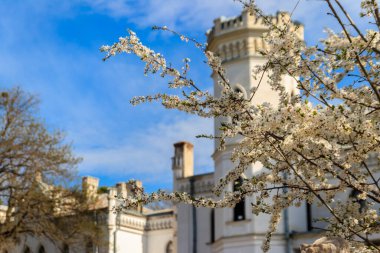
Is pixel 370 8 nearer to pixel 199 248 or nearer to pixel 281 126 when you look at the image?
pixel 281 126

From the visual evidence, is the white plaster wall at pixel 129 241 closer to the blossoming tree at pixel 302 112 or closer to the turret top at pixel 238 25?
the turret top at pixel 238 25

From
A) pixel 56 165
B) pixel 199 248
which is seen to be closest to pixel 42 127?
pixel 56 165

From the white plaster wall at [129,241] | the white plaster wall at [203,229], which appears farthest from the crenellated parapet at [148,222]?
the white plaster wall at [203,229]

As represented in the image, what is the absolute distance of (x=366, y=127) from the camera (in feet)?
23.9

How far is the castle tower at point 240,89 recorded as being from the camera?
25922mm

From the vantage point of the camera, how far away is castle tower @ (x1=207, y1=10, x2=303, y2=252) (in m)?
25.9

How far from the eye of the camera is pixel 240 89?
2730 cm

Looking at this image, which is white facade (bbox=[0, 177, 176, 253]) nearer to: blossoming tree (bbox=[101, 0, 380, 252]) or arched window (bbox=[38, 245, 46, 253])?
arched window (bbox=[38, 245, 46, 253])

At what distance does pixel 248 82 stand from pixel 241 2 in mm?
19621

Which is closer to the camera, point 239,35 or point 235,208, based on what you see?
point 235,208

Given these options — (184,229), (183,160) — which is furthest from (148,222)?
(184,229)

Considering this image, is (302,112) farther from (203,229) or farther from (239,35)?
(203,229)

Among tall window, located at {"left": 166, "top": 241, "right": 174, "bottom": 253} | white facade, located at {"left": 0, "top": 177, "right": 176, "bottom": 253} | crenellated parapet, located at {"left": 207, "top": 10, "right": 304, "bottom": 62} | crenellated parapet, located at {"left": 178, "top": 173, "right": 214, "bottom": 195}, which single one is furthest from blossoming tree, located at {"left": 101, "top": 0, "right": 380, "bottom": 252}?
tall window, located at {"left": 166, "top": 241, "right": 174, "bottom": 253}

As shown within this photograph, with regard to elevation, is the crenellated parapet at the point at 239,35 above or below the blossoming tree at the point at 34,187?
above
